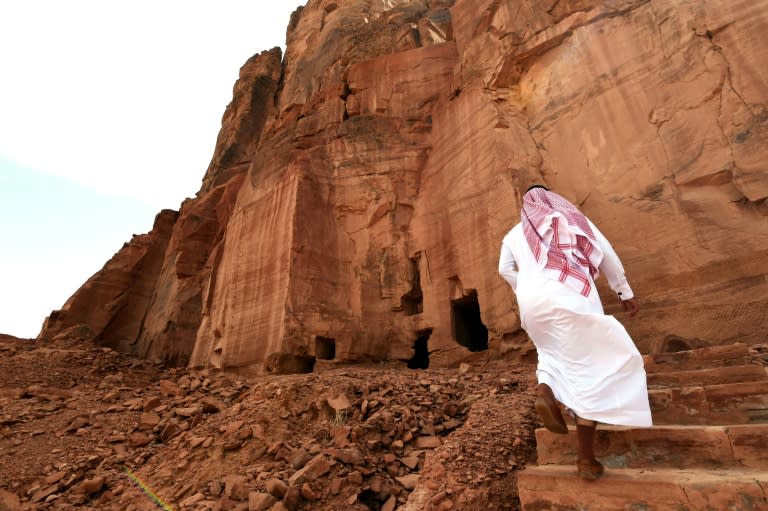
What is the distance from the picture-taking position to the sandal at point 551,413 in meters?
2.60

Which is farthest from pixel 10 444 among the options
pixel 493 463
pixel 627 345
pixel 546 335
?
pixel 627 345

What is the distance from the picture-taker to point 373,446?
4371mm

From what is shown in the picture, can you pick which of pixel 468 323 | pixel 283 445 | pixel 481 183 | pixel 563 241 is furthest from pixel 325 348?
pixel 563 241

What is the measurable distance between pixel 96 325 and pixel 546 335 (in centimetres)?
1812

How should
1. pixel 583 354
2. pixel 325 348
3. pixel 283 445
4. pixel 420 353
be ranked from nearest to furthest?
pixel 583 354 < pixel 283 445 < pixel 325 348 < pixel 420 353

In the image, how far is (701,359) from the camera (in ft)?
14.5

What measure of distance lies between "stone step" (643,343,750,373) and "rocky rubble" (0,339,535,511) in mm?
1278

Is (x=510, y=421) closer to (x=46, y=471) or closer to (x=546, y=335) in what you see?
(x=546, y=335)

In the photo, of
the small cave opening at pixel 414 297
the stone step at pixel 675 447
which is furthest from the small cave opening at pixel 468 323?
the stone step at pixel 675 447

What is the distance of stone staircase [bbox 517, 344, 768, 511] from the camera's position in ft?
7.66

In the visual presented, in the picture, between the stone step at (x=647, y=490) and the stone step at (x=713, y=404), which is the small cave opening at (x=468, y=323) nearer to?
the stone step at (x=713, y=404)

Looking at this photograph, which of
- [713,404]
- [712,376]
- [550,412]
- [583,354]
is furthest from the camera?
[712,376]

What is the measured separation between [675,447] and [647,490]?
0.60 metres

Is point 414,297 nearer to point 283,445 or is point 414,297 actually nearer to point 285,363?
point 285,363
